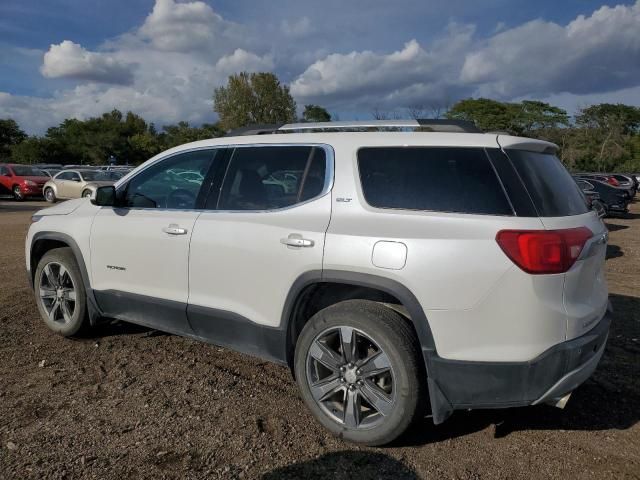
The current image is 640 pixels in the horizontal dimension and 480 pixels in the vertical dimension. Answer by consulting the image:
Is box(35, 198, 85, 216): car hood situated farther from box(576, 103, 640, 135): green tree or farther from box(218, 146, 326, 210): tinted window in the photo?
box(576, 103, 640, 135): green tree

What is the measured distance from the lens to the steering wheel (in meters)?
4.10

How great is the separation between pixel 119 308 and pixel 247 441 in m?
1.79

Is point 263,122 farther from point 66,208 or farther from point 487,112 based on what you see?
point 66,208

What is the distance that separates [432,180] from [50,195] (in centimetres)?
2370

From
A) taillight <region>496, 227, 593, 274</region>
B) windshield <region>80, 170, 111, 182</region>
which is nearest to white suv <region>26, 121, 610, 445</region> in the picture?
taillight <region>496, 227, 593, 274</region>

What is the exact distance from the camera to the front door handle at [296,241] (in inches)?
129

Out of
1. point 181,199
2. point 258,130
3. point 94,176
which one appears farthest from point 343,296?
point 94,176

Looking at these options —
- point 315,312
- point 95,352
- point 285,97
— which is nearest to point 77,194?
point 95,352

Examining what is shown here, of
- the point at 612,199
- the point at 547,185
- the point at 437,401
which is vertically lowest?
the point at 612,199

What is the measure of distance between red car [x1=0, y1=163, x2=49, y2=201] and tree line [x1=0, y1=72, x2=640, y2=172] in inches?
1087

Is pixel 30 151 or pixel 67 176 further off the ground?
pixel 30 151

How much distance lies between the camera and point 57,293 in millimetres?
4918

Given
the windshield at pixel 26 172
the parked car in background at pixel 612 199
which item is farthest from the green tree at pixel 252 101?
the parked car in background at pixel 612 199

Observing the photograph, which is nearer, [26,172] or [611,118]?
[26,172]
